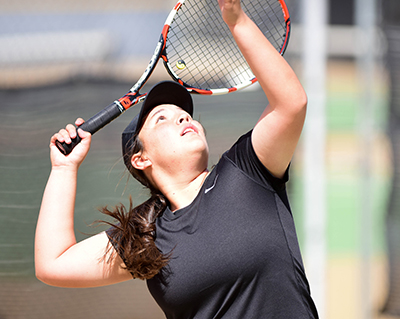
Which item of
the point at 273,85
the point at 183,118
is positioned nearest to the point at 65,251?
the point at 183,118

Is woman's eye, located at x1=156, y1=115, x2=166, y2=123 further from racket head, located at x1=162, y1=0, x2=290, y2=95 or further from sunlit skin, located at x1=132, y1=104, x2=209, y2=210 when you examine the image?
racket head, located at x1=162, y1=0, x2=290, y2=95

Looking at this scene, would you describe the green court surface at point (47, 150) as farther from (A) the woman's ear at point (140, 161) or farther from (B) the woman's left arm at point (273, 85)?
(B) the woman's left arm at point (273, 85)

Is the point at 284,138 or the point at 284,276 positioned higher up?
the point at 284,138

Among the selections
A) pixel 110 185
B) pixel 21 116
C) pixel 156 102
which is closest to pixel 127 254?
pixel 156 102

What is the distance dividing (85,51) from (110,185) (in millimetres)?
981

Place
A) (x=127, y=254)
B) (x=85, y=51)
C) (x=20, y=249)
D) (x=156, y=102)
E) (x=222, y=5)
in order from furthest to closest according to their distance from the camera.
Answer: (x=85, y=51) → (x=20, y=249) → (x=156, y=102) → (x=127, y=254) → (x=222, y=5)

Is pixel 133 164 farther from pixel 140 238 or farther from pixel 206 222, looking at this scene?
pixel 206 222

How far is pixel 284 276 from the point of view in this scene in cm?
145

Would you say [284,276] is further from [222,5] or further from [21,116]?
[21,116]

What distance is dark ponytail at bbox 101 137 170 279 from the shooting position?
1.53 m

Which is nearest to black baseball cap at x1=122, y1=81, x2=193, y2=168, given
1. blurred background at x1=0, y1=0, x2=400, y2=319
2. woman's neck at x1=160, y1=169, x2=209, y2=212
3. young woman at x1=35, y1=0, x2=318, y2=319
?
young woman at x1=35, y1=0, x2=318, y2=319

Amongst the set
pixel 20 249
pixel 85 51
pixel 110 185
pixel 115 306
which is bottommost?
pixel 115 306

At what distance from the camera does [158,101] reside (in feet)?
5.87

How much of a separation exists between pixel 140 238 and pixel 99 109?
1.94 meters
